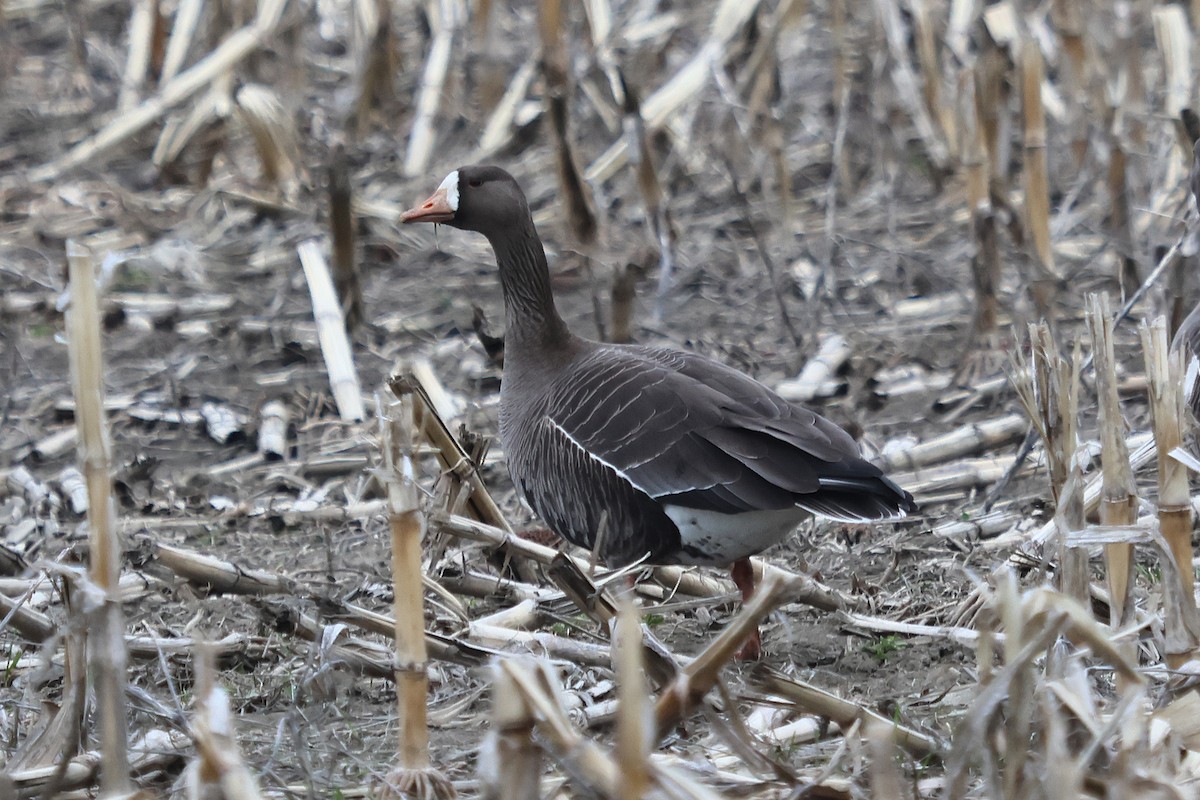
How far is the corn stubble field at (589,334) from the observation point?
273cm

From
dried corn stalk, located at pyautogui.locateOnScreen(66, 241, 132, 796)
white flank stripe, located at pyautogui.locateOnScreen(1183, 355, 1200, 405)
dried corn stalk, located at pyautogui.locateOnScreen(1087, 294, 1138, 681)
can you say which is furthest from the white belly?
dried corn stalk, located at pyautogui.locateOnScreen(66, 241, 132, 796)

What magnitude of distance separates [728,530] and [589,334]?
3.30 meters

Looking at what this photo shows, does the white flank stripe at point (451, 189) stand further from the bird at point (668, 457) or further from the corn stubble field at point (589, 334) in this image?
the corn stubble field at point (589, 334)

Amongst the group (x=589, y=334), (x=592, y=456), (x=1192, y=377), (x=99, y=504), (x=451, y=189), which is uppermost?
(x=451, y=189)

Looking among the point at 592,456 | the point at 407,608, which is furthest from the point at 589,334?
the point at 407,608

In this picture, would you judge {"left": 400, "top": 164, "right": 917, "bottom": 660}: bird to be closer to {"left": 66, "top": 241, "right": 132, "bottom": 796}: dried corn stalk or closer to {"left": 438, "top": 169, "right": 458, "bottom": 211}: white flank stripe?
{"left": 438, "top": 169, "right": 458, "bottom": 211}: white flank stripe

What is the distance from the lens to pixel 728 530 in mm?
4312

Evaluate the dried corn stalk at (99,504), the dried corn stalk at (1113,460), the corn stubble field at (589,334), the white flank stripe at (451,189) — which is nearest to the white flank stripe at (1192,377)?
the corn stubble field at (589,334)

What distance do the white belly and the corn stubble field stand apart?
0.21m

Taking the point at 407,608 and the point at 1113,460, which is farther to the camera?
the point at 1113,460

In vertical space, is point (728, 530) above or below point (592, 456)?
below

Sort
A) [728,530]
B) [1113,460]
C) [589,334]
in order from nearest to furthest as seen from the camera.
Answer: [1113,460] < [728,530] < [589,334]

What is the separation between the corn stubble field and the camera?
2732 mm

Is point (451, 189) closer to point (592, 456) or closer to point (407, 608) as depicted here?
point (592, 456)
